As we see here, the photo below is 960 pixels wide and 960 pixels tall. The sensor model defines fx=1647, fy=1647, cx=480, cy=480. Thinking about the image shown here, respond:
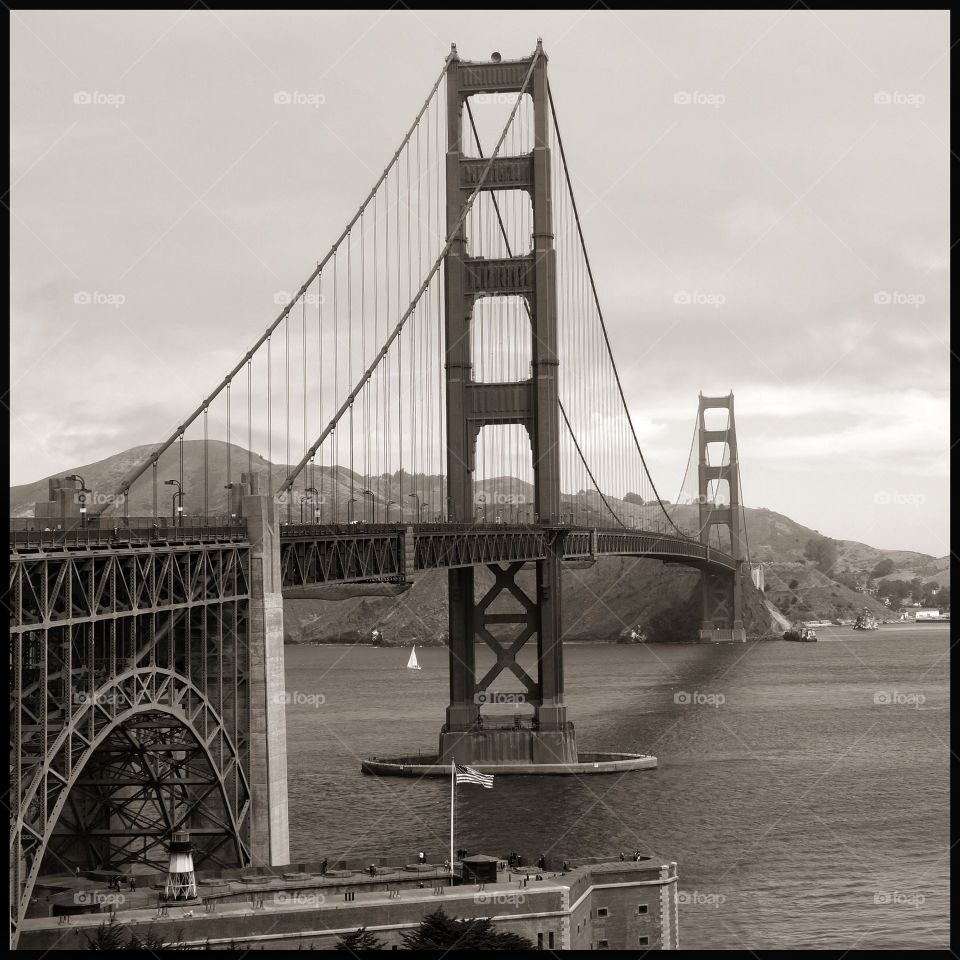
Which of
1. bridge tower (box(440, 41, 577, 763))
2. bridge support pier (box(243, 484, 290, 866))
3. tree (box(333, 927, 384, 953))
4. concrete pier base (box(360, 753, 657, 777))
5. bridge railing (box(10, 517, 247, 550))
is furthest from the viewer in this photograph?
bridge tower (box(440, 41, 577, 763))

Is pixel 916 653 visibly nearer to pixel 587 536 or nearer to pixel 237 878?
pixel 587 536

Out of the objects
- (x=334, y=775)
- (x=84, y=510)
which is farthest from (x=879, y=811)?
(x=84, y=510)

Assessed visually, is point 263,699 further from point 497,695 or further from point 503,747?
point 503,747

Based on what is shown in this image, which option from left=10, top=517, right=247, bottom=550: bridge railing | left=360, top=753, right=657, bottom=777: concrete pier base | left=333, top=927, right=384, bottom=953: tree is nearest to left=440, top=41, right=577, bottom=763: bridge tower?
left=360, top=753, right=657, bottom=777: concrete pier base

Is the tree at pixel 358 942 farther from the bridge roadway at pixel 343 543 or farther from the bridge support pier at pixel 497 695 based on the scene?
the bridge support pier at pixel 497 695

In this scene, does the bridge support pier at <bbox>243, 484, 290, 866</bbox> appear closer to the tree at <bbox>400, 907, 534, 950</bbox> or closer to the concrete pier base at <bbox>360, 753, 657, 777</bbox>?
the tree at <bbox>400, 907, 534, 950</bbox>

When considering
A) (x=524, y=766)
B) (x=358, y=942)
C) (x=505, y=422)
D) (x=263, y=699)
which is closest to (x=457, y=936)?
(x=358, y=942)
